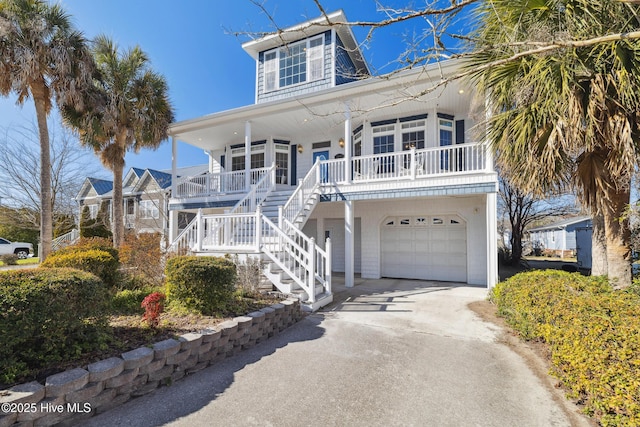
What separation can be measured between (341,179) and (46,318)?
8455 mm

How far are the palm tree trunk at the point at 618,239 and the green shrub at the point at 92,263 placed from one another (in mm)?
→ 9098

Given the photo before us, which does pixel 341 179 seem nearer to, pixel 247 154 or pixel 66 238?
pixel 247 154

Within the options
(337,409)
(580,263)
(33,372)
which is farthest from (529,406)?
(580,263)

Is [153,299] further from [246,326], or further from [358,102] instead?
[358,102]

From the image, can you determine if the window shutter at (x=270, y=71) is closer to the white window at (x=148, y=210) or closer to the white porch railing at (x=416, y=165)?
the white porch railing at (x=416, y=165)

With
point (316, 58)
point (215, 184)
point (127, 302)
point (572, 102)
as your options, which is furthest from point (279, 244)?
point (316, 58)

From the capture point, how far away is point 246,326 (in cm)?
462

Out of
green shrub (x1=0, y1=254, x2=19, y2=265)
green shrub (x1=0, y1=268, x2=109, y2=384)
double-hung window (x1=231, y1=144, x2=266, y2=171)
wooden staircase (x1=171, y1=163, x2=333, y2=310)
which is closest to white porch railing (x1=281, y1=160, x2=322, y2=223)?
wooden staircase (x1=171, y1=163, x2=333, y2=310)

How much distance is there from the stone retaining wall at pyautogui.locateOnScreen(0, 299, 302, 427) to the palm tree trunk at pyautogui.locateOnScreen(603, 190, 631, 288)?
5.96m

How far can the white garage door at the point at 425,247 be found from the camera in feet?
34.6

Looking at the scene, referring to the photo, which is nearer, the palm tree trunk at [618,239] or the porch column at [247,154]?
the palm tree trunk at [618,239]

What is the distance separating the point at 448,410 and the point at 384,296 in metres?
5.22

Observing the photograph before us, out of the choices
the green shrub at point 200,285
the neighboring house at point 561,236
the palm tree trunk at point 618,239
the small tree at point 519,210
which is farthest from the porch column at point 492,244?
the neighboring house at point 561,236

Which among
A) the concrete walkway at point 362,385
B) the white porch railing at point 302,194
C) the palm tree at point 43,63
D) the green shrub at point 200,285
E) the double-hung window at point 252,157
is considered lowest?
the concrete walkway at point 362,385
